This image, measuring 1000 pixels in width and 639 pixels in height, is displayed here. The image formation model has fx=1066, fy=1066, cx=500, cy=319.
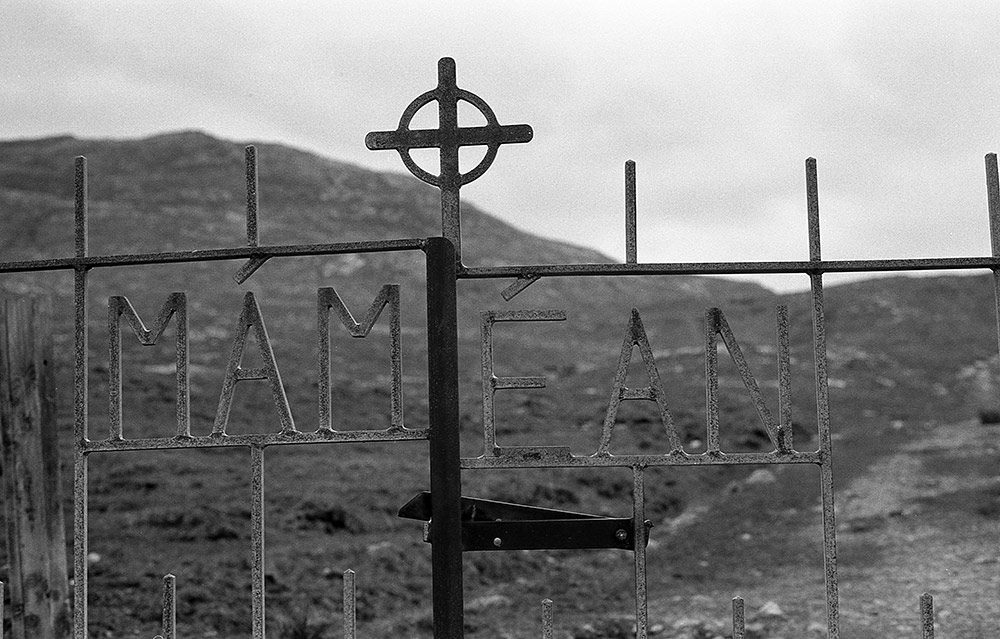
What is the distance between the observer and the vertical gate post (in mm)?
3170

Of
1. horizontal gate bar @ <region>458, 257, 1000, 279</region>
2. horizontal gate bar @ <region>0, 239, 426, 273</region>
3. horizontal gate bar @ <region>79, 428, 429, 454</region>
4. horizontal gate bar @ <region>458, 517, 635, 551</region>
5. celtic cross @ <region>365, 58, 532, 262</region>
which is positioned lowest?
horizontal gate bar @ <region>458, 517, 635, 551</region>

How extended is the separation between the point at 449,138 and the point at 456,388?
0.77 m

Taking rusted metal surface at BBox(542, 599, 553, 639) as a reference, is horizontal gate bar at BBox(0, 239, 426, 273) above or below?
above

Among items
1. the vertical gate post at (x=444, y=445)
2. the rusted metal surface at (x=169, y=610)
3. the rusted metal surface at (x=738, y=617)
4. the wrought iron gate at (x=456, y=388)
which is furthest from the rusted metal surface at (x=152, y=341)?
the rusted metal surface at (x=738, y=617)

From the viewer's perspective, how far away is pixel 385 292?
10.7ft

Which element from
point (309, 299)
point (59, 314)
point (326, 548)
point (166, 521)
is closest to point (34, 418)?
point (326, 548)

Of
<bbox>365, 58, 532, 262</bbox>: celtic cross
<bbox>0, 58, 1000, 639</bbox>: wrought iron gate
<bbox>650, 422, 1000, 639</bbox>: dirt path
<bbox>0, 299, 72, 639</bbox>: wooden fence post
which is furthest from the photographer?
<bbox>650, 422, 1000, 639</bbox>: dirt path

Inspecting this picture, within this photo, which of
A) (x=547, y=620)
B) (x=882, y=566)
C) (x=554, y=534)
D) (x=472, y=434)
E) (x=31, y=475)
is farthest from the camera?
(x=472, y=434)

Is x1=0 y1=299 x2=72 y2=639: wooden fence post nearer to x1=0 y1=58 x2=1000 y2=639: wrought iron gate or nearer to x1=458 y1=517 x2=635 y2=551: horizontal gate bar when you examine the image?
x1=0 y1=58 x2=1000 y2=639: wrought iron gate

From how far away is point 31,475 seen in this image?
189 inches

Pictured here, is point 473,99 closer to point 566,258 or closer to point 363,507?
point 363,507

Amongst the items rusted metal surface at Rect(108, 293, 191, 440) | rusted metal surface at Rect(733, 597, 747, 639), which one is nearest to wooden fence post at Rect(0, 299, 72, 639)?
rusted metal surface at Rect(108, 293, 191, 440)

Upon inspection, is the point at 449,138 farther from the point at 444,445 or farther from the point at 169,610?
the point at 169,610

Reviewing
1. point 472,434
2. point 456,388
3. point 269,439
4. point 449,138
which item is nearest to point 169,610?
point 269,439
